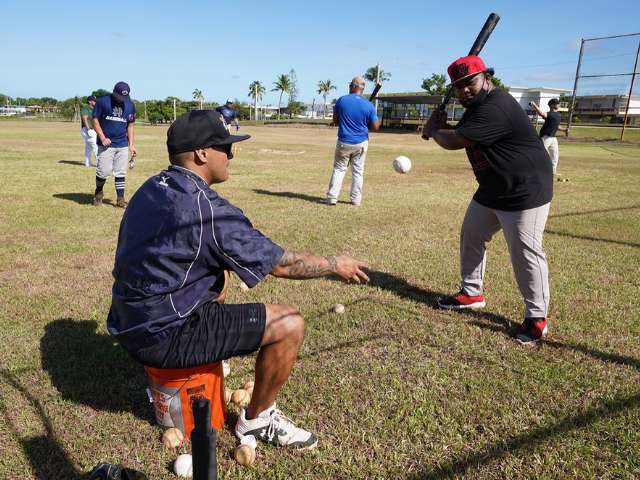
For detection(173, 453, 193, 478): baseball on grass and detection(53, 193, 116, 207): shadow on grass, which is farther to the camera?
detection(53, 193, 116, 207): shadow on grass

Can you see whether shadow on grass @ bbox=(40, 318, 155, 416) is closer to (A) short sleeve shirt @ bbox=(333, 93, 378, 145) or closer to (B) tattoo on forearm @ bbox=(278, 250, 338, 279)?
(B) tattoo on forearm @ bbox=(278, 250, 338, 279)

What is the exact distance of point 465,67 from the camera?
3.81 m

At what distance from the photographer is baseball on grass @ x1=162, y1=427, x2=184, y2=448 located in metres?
2.72

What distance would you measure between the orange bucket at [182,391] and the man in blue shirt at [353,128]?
7.09 meters

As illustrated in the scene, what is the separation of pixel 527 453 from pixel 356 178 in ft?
25.0

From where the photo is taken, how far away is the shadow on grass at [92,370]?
Result: 3143 millimetres

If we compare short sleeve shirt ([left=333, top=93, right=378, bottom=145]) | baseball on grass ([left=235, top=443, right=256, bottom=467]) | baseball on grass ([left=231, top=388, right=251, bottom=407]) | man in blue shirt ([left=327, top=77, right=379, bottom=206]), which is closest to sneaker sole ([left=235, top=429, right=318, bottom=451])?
baseball on grass ([left=235, top=443, right=256, bottom=467])

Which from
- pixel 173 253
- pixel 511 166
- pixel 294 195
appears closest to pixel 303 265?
pixel 173 253

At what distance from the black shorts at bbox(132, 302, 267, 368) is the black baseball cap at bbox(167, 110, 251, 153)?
94 cm

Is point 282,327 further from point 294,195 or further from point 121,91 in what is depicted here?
point 294,195

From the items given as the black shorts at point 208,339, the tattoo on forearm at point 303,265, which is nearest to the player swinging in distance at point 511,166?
the tattoo on forearm at point 303,265

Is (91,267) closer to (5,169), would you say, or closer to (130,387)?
(130,387)

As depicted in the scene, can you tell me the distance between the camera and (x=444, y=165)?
63.7 feet

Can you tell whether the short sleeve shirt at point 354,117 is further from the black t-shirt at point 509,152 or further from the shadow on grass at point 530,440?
the shadow on grass at point 530,440
